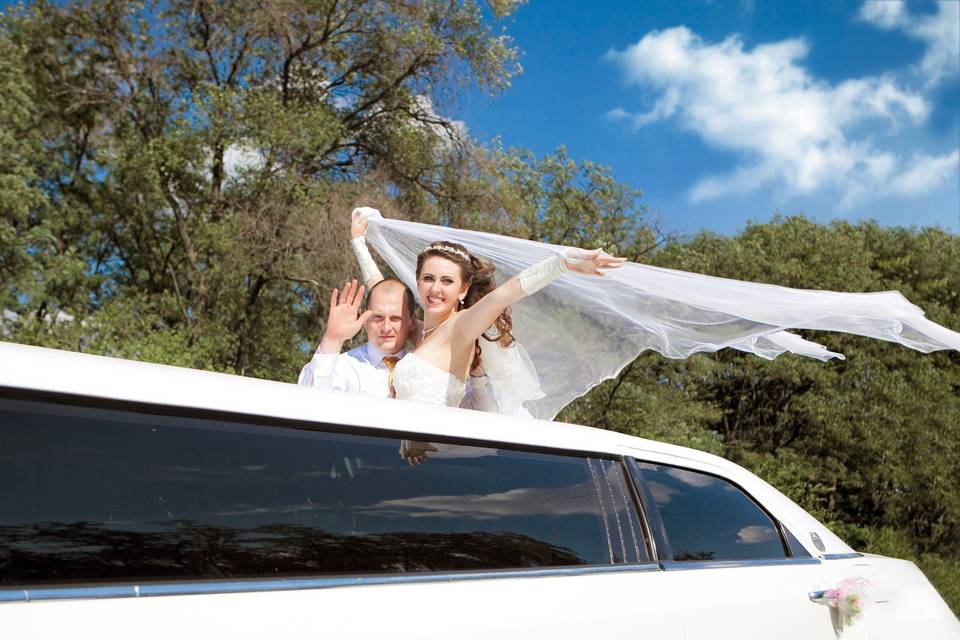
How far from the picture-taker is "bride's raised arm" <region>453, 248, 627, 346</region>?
439 cm

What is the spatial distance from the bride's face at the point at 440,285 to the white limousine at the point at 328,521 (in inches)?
74.6

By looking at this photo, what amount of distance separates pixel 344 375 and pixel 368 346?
0.54 meters

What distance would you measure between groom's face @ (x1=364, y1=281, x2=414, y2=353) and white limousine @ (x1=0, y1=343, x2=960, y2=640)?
214cm

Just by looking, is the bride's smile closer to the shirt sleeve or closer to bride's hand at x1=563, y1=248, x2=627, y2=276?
the shirt sleeve

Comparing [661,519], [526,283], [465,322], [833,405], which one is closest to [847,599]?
[661,519]

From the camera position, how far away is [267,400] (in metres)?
2.25

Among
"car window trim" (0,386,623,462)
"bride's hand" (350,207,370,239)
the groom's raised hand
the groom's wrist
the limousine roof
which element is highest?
"bride's hand" (350,207,370,239)

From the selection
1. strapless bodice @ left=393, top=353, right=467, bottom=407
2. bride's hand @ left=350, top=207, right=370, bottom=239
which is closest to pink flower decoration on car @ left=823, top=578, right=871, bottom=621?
strapless bodice @ left=393, top=353, right=467, bottom=407

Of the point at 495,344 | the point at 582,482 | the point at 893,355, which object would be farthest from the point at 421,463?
the point at 893,355

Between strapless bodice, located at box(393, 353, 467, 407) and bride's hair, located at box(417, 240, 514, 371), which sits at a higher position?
bride's hair, located at box(417, 240, 514, 371)

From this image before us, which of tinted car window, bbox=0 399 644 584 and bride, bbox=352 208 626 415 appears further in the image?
bride, bbox=352 208 626 415

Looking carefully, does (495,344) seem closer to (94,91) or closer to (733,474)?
(733,474)

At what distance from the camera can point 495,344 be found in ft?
16.7

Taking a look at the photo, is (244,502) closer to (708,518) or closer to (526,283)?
(708,518)
